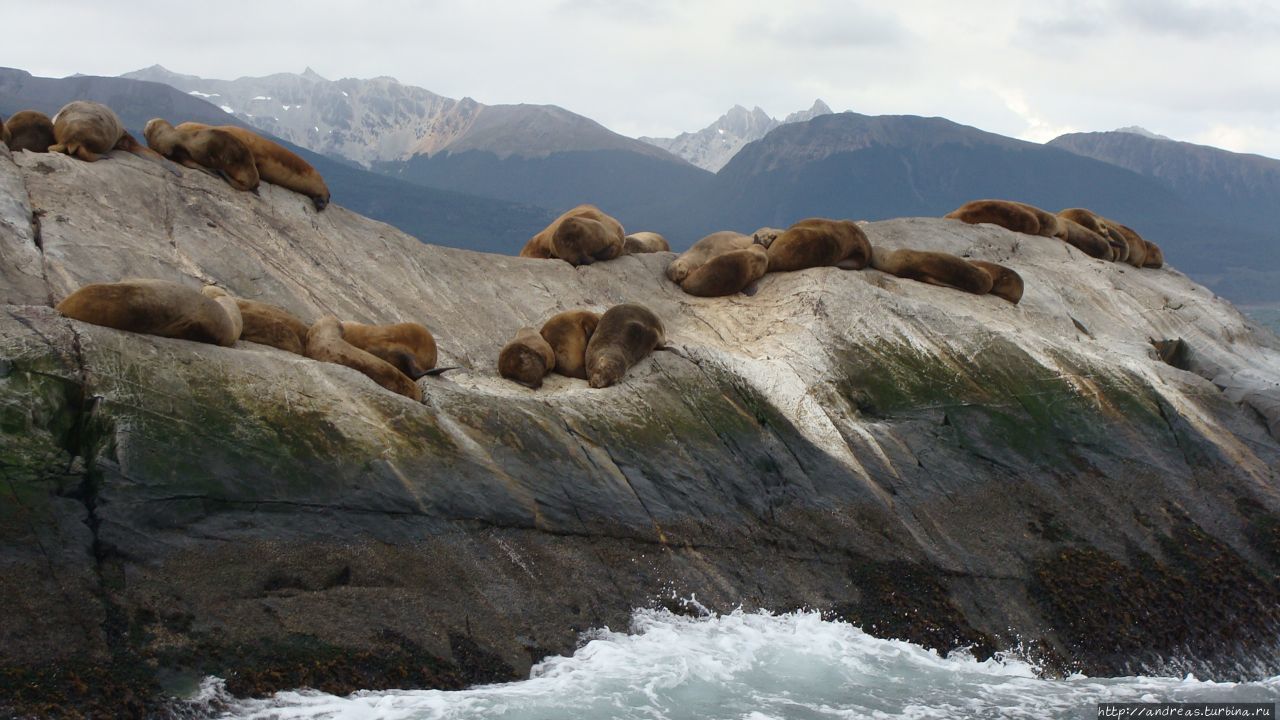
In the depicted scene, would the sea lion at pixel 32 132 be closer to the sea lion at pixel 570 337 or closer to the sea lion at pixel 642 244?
the sea lion at pixel 570 337

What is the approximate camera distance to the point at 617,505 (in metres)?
10.6

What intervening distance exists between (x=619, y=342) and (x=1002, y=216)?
9.54 meters

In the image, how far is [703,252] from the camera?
1658 centimetres

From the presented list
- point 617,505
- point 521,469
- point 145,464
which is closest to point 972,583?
point 617,505

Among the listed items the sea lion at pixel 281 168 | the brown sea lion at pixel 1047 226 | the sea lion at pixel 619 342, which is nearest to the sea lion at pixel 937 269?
the brown sea lion at pixel 1047 226

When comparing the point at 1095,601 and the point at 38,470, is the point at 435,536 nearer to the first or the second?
the point at 38,470

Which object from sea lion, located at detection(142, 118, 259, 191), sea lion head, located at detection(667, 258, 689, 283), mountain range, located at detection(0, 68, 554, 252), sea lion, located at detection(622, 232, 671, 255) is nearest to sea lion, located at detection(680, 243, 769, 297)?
sea lion head, located at detection(667, 258, 689, 283)

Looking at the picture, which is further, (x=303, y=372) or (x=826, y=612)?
(x=826, y=612)

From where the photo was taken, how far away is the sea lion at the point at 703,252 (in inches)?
631

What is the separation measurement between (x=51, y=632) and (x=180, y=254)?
17.1 ft

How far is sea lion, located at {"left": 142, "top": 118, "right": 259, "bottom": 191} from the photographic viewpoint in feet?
45.0

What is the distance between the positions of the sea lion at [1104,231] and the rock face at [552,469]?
3087mm

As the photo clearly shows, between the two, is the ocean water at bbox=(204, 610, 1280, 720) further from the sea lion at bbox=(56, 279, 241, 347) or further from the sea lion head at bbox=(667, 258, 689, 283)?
the sea lion head at bbox=(667, 258, 689, 283)

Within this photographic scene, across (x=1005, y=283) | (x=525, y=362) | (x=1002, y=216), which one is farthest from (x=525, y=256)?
(x=1002, y=216)
